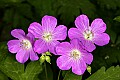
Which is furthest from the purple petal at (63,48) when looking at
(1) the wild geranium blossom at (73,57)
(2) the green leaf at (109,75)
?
(2) the green leaf at (109,75)

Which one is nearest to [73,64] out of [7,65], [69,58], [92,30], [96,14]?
[69,58]

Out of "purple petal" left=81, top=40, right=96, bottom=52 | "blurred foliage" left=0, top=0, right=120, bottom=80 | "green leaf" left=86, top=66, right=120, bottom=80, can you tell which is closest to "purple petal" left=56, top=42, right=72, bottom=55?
"purple petal" left=81, top=40, right=96, bottom=52

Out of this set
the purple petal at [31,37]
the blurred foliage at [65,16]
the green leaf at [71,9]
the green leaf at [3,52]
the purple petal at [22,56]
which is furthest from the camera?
the green leaf at [71,9]

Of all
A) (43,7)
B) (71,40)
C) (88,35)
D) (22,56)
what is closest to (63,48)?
(71,40)

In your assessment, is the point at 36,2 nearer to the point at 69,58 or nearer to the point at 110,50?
the point at 110,50

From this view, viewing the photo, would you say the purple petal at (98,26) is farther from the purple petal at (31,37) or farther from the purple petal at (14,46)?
the purple petal at (14,46)

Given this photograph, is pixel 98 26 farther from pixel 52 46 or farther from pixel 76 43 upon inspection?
pixel 52 46

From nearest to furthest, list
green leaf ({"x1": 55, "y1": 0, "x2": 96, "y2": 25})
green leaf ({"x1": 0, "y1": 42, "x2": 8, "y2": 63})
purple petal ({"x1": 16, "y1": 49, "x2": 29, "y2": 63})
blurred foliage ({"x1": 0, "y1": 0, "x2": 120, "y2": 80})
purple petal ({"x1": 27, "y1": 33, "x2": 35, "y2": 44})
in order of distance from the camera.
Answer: purple petal ({"x1": 27, "y1": 33, "x2": 35, "y2": 44}) → purple petal ({"x1": 16, "y1": 49, "x2": 29, "y2": 63}) → green leaf ({"x1": 0, "y1": 42, "x2": 8, "y2": 63}) → blurred foliage ({"x1": 0, "y1": 0, "x2": 120, "y2": 80}) → green leaf ({"x1": 55, "y1": 0, "x2": 96, "y2": 25})

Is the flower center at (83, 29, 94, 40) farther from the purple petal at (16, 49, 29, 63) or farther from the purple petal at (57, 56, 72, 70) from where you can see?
the purple petal at (16, 49, 29, 63)
